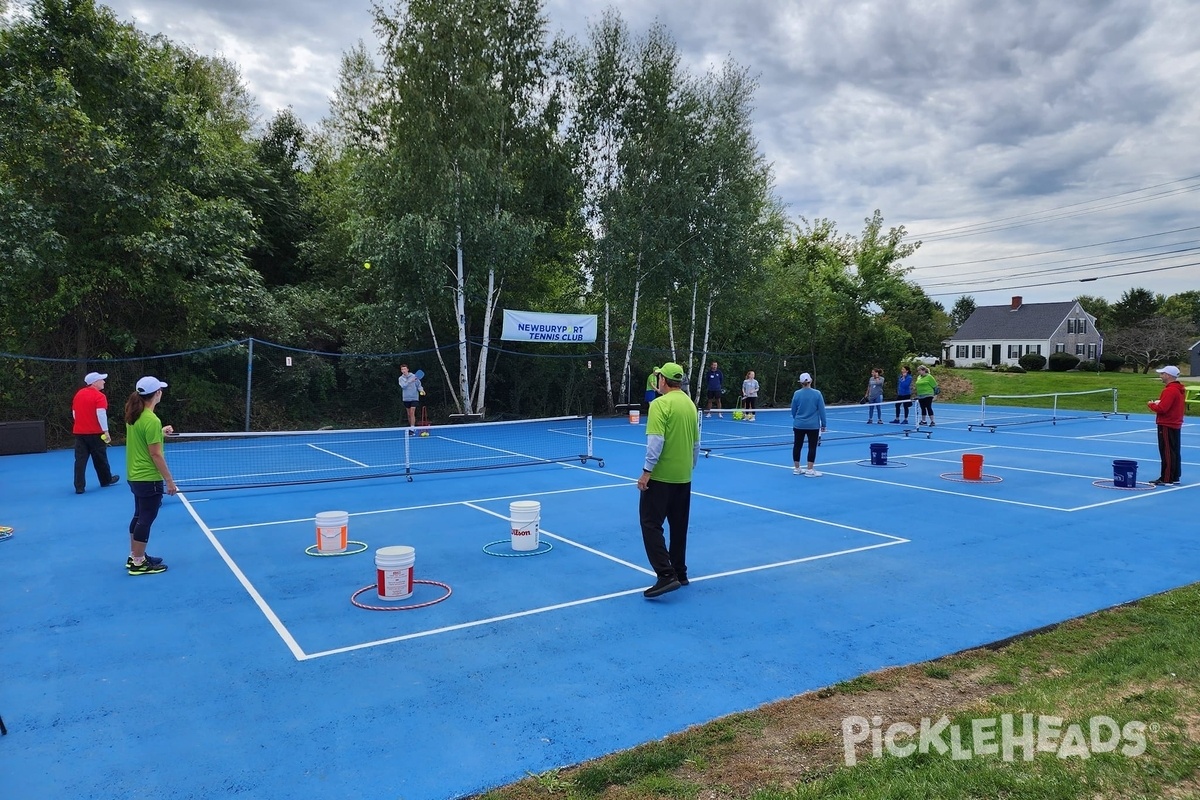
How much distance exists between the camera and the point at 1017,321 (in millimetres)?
69688

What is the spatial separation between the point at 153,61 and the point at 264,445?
10.1 m

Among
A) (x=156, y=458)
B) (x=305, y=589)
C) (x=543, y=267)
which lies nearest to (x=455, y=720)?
(x=305, y=589)

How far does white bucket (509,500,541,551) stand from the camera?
327 inches

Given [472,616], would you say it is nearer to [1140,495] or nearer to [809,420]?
[809,420]

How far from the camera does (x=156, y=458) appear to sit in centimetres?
736

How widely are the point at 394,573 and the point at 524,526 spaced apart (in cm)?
193

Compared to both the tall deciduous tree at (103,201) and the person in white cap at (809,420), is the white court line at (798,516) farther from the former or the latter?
the tall deciduous tree at (103,201)

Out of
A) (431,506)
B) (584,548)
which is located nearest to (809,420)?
(584,548)

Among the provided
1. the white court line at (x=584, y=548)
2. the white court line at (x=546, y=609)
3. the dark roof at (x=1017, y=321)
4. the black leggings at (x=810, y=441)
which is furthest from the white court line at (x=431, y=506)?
the dark roof at (x=1017, y=321)

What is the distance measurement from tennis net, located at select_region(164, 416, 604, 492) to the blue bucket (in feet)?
30.0

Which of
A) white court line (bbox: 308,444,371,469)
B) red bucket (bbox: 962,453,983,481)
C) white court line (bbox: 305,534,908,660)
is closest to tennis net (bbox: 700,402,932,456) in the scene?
red bucket (bbox: 962,453,983,481)

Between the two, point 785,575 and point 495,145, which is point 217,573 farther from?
Result: point 495,145

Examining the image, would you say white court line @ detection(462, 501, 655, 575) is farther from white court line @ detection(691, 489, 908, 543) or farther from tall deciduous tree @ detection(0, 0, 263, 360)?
tall deciduous tree @ detection(0, 0, 263, 360)

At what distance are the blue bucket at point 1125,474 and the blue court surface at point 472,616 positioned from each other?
8.6 inches
